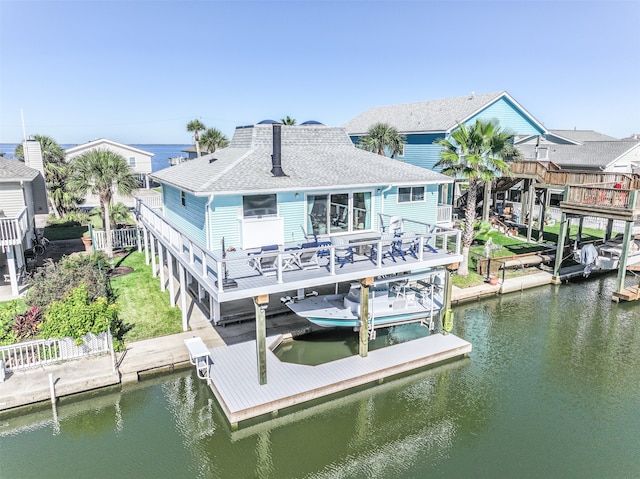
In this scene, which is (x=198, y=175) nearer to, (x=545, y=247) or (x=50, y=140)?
(x=545, y=247)

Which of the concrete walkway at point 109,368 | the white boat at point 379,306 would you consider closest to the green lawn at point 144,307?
the concrete walkway at point 109,368

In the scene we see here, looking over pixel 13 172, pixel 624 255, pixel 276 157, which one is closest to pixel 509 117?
pixel 624 255

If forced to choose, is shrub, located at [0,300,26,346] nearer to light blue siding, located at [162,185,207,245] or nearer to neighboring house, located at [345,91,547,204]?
light blue siding, located at [162,185,207,245]

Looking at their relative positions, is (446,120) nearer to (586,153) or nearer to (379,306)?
(586,153)

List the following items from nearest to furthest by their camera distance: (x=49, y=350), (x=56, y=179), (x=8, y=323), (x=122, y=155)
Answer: (x=49, y=350), (x=8, y=323), (x=56, y=179), (x=122, y=155)

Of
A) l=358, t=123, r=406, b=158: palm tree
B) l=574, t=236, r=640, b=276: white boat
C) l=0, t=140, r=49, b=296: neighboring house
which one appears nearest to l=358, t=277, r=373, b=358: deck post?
l=0, t=140, r=49, b=296: neighboring house

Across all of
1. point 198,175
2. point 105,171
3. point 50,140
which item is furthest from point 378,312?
point 50,140

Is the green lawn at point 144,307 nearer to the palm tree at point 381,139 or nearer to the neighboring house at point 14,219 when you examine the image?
the neighboring house at point 14,219
